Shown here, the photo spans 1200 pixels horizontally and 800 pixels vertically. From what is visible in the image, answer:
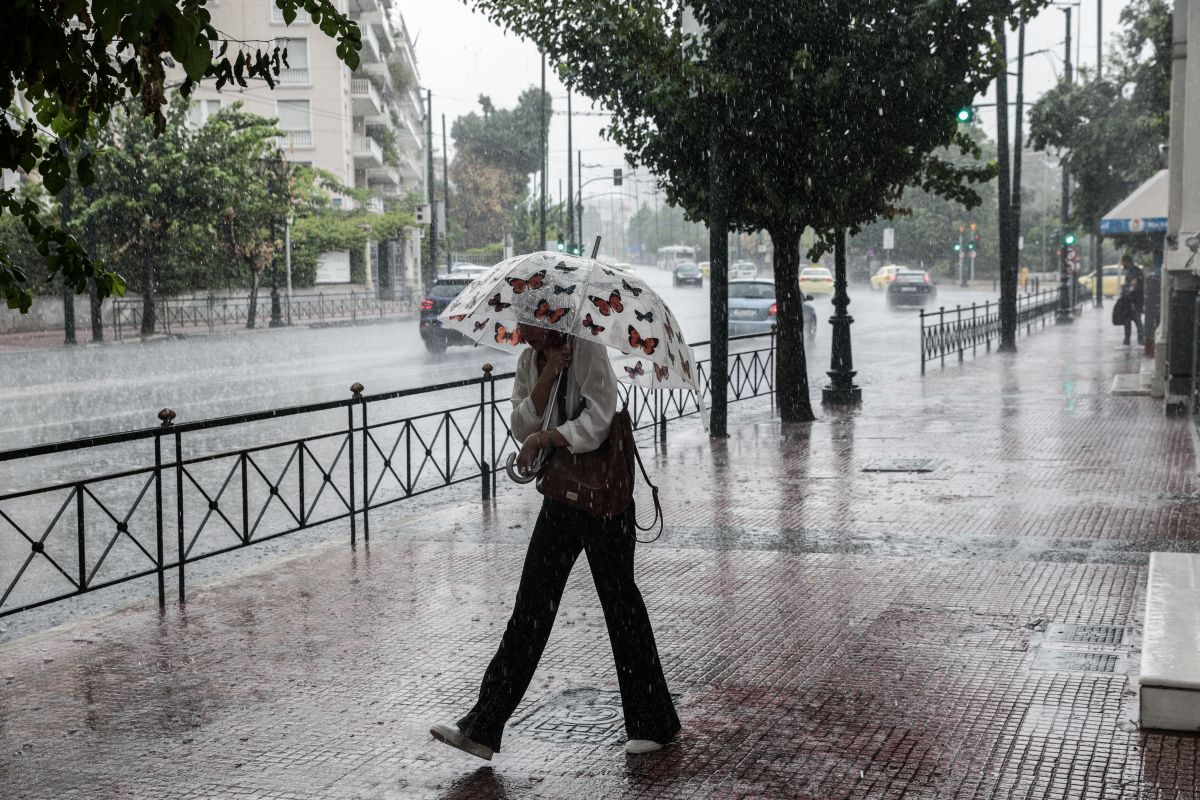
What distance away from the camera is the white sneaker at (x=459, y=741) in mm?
4848

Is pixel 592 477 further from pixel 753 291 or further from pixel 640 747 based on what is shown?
pixel 753 291

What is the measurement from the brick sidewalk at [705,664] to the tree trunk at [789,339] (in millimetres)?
5014

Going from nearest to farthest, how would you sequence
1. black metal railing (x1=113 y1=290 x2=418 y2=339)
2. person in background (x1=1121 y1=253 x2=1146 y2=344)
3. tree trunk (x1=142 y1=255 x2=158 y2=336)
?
person in background (x1=1121 y1=253 x2=1146 y2=344) < tree trunk (x1=142 y1=255 x2=158 y2=336) < black metal railing (x1=113 y1=290 x2=418 y2=339)

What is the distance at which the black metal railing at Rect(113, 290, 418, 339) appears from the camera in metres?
40.2

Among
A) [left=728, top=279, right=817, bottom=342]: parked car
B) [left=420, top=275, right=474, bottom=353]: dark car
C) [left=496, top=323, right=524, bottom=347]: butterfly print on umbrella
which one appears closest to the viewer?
[left=496, top=323, right=524, bottom=347]: butterfly print on umbrella

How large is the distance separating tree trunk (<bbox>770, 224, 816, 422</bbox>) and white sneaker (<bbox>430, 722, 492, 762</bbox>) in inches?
452

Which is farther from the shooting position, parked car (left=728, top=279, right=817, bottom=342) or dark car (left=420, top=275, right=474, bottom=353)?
parked car (left=728, top=279, right=817, bottom=342)

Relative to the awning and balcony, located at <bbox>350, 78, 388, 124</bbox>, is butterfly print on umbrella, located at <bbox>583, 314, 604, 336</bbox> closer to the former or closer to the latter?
the awning

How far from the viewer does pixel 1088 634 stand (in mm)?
6574

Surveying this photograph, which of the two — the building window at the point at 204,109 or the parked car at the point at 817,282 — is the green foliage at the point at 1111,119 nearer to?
the parked car at the point at 817,282

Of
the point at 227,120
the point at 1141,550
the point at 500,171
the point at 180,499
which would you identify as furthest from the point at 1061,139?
the point at 500,171

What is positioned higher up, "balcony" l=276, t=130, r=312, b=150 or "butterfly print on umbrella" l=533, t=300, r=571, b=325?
"balcony" l=276, t=130, r=312, b=150

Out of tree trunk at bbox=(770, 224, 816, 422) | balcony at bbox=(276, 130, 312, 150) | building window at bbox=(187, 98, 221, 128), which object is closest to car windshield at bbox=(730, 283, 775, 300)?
tree trunk at bbox=(770, 224, 816, 422)

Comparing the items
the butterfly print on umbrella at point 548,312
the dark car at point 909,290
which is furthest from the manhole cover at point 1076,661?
the dark car at point 909,290
